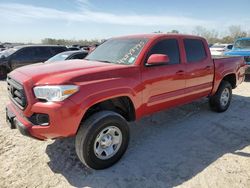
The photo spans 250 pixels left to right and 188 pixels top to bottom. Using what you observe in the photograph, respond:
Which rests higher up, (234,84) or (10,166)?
(234,84)

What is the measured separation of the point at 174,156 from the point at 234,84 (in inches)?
140

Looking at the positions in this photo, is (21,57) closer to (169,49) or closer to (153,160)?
(169,49)

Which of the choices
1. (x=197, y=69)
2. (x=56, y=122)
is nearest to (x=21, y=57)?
(x=197, y=69)

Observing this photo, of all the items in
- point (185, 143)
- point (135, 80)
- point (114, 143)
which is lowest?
point (185, 143)

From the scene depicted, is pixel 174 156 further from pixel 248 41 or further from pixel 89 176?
pixel 248 41

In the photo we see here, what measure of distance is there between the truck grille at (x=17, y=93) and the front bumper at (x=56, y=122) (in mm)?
226

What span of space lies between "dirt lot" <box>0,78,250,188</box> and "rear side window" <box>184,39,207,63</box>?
142 centimetres

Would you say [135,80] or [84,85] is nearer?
[84,85]

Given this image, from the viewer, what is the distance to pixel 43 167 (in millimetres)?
3656

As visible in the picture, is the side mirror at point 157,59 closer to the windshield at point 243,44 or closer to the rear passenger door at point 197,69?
the rear passenger door at point 197,69

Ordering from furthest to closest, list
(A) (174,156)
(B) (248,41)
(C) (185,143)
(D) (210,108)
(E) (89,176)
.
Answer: (B) (248,41)
(D) (210,108)
(C) (185,143)
(A) (174,156)
(E) (89,176)

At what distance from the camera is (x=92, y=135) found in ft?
11.0

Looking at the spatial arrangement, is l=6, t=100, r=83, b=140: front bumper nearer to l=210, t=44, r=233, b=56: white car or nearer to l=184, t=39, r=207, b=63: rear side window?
l=184, t=39, r=207, b=63: rear side window

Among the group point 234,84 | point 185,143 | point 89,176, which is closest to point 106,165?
point 89,176
